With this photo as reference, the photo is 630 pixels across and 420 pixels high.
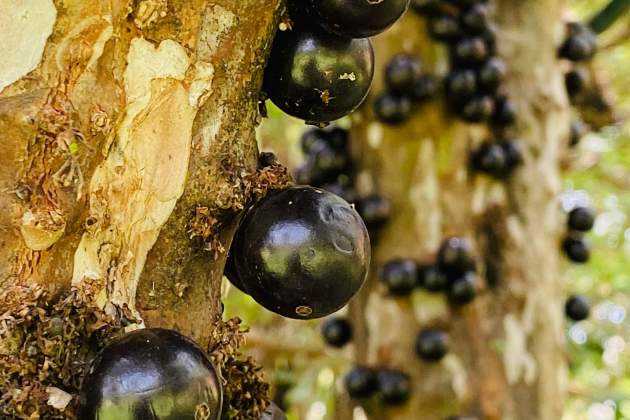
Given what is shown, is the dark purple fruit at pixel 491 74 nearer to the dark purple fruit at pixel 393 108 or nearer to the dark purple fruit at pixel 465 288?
the dark purple fruit at pixel 393 108

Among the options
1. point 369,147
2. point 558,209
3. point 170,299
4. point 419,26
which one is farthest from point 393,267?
point 170,299

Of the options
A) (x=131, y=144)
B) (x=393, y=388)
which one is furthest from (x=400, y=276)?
(x=131, y=144)

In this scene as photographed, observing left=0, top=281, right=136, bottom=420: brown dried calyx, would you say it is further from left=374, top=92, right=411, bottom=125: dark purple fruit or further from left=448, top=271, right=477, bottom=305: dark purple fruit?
left=374, top=92, right=411, bottom=125: dark purple fruit

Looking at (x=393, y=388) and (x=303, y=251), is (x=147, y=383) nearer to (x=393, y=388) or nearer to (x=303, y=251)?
(x=303, y=251)

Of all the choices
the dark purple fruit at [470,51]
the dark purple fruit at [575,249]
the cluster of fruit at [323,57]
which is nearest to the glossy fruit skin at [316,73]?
the cluster of fruit at [323,57]

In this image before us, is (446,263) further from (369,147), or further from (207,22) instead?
(207,22)

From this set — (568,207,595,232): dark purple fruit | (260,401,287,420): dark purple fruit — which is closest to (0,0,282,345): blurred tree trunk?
(260,401,287,420): dark purple fruit
